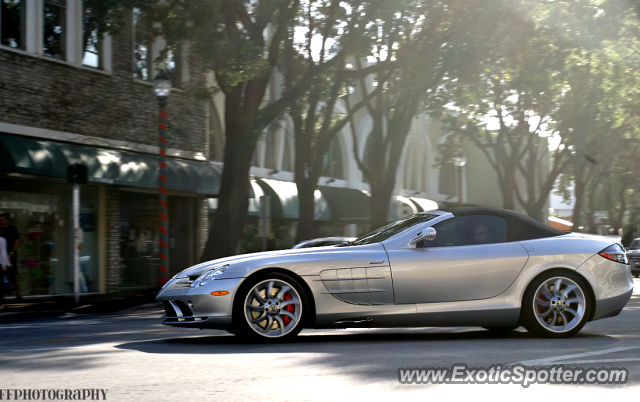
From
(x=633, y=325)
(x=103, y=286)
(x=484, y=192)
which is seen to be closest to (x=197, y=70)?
(x=103, y=286)

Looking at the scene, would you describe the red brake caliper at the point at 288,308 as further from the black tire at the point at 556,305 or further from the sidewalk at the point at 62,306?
the sidewalk at the point at 62,306

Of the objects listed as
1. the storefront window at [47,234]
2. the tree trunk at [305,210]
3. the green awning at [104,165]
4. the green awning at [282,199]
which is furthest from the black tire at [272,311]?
the green awning at [282,199]

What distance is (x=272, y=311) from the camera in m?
7.27

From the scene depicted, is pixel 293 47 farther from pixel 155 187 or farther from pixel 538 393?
pixel 538 393

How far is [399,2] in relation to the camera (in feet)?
53.0

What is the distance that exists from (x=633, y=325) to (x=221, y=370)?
5884 millimetres

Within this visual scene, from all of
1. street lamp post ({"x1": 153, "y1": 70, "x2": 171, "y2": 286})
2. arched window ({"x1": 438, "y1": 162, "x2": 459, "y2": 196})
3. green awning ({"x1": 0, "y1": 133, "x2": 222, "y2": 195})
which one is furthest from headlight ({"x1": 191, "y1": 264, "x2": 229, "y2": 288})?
arched window ({"x1": 438, "y1": 162, "x2": 459, "y2": 196})

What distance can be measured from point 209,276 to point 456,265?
2.37 meters

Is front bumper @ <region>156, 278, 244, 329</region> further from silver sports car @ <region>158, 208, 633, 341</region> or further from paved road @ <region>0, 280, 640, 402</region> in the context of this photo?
paved road @ <region>0, 280, 640, 402</region>

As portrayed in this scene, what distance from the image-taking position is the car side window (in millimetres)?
7793

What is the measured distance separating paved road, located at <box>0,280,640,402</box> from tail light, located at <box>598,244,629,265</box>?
79cm

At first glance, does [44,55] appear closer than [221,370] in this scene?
No

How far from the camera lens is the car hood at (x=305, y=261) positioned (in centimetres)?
730

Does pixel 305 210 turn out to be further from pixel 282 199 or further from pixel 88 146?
pixel 282 199
